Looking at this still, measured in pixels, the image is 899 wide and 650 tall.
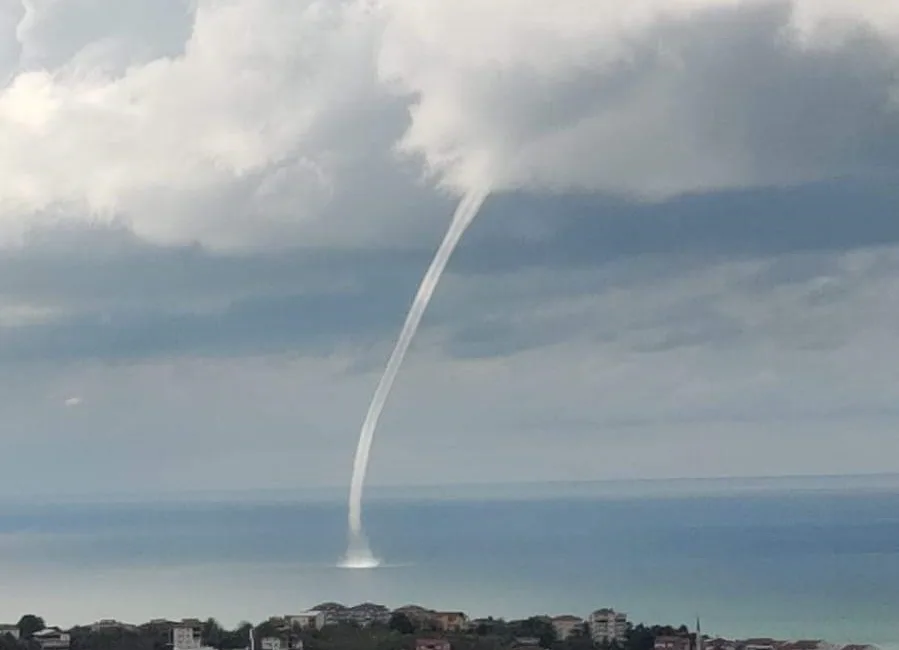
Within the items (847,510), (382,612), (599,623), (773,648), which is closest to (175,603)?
(382,612)

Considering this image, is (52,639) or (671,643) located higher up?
(52,639)

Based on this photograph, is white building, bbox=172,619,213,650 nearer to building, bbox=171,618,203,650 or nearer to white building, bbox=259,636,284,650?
building, bbox=171,618,203,650

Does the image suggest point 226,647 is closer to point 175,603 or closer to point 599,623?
point 599,623

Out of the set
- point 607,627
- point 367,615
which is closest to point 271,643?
point 367,615

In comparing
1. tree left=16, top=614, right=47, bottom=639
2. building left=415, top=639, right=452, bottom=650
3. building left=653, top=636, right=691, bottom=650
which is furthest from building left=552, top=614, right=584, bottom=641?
tree left=16, top=614, right=47, bottom=639

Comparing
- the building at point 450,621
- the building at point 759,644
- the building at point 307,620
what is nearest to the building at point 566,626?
the building at point 450,621

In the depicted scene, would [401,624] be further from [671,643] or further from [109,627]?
→ [109,627]
